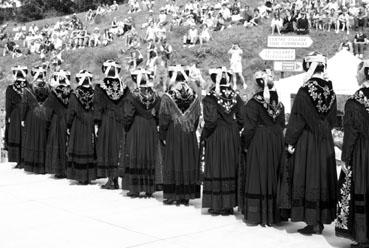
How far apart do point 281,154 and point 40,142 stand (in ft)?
18.6

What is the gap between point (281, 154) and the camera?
24.6 feet

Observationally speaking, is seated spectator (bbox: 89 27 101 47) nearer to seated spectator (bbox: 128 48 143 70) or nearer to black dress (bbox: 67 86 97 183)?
seated spectator (bbox: 128 48 143 70)

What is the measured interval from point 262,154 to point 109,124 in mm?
3538

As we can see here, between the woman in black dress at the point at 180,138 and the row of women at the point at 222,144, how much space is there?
0.05ft

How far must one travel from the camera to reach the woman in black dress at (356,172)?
6211 millimetres

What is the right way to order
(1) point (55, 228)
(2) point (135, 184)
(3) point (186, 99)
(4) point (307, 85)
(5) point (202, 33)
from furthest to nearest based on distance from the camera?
(5) point (202, 33) < (2) point (135, 184) < (3) point (186, 99) < (1) point (55, 228) < (4) point (307, 85)

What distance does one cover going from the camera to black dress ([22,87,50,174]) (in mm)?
11359

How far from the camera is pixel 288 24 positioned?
2645 cm

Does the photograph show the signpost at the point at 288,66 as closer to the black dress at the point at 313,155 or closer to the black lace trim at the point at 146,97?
the black lace trim at the point at 146,97

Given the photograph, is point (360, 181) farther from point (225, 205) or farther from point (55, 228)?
point (55, 228)

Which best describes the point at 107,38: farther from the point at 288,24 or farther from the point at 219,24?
the point at 288,24

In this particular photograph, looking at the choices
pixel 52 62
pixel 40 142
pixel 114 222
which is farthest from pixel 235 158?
pixel 52 62

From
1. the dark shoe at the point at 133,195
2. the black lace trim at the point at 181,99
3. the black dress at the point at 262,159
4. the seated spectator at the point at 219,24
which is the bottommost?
the dark shoe at the point at 133,195

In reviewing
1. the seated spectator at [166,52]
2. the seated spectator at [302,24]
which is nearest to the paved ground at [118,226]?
the seated spectator at [302,24]
